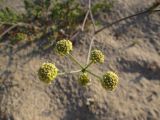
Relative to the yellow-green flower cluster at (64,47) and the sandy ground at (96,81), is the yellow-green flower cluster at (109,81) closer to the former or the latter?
the yellow-green flower cluster at (64,47)

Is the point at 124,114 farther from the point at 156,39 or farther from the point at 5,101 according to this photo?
the point at 5,101

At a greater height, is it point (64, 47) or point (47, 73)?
point (64, 47)

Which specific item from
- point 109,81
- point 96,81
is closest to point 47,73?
point 109,81

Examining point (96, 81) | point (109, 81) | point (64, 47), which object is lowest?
point (109, 81)

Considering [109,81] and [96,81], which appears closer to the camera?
[109,81]

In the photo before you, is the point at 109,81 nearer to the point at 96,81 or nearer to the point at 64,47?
the point at 64,47

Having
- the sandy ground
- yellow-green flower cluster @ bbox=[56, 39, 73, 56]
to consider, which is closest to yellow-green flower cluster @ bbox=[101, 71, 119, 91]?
yellow-green flower cluster @ bbox=[56, 39, 73, 56]

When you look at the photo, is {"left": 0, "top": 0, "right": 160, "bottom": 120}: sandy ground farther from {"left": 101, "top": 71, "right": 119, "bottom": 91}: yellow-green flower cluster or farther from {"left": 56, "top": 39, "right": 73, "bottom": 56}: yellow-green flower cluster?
{"left": 56, "top": 39, "right": 73, "bottom": 56}: yellow-green flower cluster

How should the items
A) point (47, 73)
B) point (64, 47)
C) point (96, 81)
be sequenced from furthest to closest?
point (96, 81) → point (64, 47) → point (47, 73)

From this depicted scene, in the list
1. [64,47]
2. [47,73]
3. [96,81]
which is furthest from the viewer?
[96,81]
